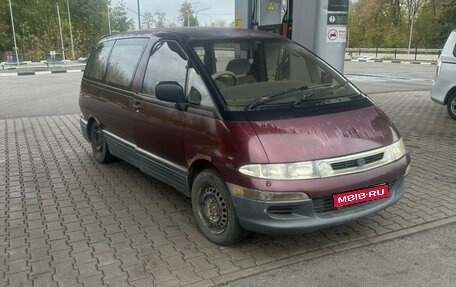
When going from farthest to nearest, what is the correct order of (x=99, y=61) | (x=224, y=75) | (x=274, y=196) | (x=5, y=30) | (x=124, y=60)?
(x=5, y=30)
(x=99, y=61)
(x=124, y=60)
(x=224, y=75)
(x=274, y=196)

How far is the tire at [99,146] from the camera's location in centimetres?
605

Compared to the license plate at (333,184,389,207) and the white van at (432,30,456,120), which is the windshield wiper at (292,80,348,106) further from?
the white van at (432,30,456,120)

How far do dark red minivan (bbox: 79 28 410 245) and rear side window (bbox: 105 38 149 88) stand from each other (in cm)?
3

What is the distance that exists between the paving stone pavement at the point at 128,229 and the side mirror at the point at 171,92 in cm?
119

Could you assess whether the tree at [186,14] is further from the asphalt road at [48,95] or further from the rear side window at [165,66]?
the rear side window at [165,66]

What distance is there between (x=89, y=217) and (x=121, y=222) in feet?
1.25

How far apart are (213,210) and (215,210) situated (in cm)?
3

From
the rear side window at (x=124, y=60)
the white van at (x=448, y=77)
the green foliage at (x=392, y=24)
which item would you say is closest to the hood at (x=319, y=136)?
the rear side window at (x=124, y=60)

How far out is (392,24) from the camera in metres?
55.8

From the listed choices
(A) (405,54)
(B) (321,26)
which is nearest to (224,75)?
(B) (321,26)

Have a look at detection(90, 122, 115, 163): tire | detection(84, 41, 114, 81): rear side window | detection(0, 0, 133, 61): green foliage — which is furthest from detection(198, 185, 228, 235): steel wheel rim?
detection(0, 0, 133, 61): green foliage

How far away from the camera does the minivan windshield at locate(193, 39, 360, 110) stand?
12.5 ft

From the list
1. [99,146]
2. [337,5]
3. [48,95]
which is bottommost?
[48,95]

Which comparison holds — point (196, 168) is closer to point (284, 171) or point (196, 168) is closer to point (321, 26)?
point (284, 171)
